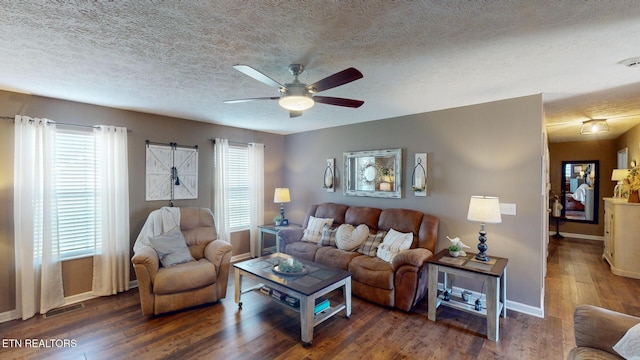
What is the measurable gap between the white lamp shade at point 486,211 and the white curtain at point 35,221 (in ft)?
15.5

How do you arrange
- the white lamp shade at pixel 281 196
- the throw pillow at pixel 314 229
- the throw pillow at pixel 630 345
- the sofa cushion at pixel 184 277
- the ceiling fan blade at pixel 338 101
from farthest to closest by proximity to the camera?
the white lamp shade at pixel 281 196 < the throw pillow at pixel 314 229 < the sofa cushion at pixel 184 277 < the ceiling fan blade at pixel 338 101 < the throw pillow at pixel 630 345

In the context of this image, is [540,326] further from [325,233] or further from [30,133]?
[30,133]

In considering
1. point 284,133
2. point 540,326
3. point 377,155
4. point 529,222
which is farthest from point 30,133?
point 540,326

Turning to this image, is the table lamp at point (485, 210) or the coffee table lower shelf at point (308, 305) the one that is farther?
the table lamp at point (485, 210)

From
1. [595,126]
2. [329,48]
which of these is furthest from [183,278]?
[595,126]

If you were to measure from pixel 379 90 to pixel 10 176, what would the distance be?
13.4 feet

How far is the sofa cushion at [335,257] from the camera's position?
144 inches

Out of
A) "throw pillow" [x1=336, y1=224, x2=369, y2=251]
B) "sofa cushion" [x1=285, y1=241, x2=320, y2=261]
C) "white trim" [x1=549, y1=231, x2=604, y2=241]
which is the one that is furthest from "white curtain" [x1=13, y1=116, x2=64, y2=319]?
"white trim" [x1=549, y1=231, x2=604, y2=241]

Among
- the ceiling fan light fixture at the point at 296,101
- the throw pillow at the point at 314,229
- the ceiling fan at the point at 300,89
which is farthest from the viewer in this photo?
the throw pillow at the point at 314,229

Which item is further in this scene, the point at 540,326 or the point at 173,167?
the point at 173,167

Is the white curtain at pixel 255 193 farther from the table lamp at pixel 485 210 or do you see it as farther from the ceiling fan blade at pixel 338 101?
the table lamp at pixel 485 210

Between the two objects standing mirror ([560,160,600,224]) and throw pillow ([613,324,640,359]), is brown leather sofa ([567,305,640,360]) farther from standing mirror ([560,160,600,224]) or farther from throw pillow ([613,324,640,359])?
standing mirror ([560,160,600,224])

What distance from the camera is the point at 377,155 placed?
14.5 ft

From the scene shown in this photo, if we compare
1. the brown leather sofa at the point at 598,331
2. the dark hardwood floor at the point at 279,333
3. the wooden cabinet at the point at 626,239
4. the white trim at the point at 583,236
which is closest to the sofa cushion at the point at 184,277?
the dark hardwood floor at the point at 279,333
